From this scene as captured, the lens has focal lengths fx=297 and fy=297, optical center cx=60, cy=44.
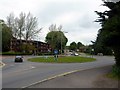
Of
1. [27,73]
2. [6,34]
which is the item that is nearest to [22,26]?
[6,34]

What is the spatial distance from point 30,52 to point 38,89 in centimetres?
9186

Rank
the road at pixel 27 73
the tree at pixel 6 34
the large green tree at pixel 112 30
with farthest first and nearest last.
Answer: the tree at pixel 6 34, the large green tree at pixel 112 30, the road at pixel 27 73

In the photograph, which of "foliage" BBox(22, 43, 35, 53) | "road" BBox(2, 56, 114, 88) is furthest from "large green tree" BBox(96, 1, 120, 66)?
"foliage" BBox(22, 43, 35, 53)

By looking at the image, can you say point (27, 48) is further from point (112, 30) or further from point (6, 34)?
point (112, 30)

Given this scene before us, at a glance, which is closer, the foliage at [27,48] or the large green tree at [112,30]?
the large green tree at [112,30]

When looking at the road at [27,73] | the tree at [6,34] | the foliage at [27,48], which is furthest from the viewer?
the foliage at [27,48]

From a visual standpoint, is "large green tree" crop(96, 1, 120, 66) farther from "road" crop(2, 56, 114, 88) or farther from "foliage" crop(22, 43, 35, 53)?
"foliage" crop(22, 43, 35, 53)

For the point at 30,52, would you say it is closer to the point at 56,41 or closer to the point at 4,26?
the point at 4,26

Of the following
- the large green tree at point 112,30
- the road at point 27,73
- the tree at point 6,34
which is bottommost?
the road at point 27,73

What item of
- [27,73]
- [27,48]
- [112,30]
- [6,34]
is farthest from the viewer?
[27,48]

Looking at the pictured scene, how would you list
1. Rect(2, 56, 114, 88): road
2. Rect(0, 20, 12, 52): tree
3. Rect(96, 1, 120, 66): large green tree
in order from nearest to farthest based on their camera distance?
Rect(2, 56, 114, 88): road < Rect(96, 1, 120, 66): large green tree < Rect(0, 20, 12, 52): tree

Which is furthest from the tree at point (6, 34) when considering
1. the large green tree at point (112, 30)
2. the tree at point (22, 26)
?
the large green tree at point (112, 30)

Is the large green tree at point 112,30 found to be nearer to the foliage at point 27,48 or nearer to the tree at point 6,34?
the tree at point 6,34

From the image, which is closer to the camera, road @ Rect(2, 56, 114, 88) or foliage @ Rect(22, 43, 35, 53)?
road @ Rect(2, 56, 114, 88)
